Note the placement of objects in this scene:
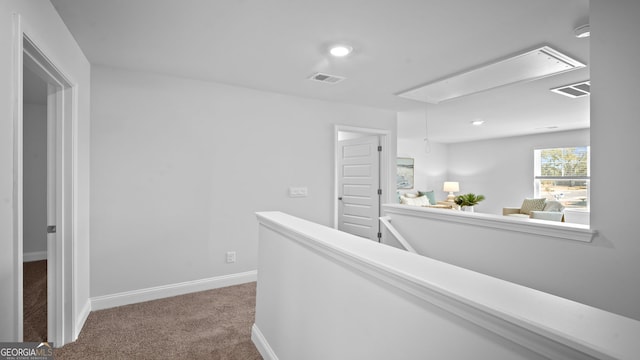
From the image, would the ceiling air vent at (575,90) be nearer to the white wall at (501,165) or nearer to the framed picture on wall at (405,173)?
the white wall at (501,165)

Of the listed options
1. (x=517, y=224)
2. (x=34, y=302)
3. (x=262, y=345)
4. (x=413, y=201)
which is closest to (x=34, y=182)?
(x=34, y=302)

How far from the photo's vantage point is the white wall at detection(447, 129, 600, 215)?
7.61 metres

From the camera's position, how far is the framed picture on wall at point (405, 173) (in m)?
8.98

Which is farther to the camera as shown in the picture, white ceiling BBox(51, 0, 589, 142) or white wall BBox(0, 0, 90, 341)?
white ceiling BBox(51, 0, 589, 142)

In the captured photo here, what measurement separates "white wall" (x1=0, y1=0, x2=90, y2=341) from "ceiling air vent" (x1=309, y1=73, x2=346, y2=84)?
6.47ft

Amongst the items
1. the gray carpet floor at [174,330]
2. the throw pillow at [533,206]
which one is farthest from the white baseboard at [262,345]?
the throw pillow at [533,206]

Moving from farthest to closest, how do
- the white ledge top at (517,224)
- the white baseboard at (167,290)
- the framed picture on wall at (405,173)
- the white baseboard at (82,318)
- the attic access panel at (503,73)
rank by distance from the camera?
the framed picture on wall at (405,173) < the white baseboard at (167,290) < the attic access panel at (503,73) < the white baseboard at (82,318) < the white ledge top at (517,224)

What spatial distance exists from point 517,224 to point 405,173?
692cm

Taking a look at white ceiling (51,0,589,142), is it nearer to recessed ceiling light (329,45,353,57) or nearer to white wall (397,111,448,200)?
recessed ceiling light (329,45,353,57)

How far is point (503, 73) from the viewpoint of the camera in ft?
9.80

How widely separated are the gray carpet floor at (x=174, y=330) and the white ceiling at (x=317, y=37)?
87.9 inches

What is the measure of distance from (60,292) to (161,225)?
3.39 feet

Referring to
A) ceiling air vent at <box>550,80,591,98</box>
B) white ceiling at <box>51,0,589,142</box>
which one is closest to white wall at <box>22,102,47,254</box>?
white ceiling at <box>51,0,589,142</box>

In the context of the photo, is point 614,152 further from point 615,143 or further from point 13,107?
point 13,107
